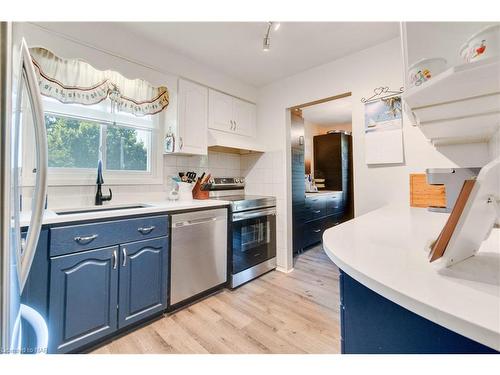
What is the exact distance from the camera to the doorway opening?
3111 mm

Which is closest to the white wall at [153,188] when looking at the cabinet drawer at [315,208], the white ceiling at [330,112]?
the cabinet drawer at [315,208]

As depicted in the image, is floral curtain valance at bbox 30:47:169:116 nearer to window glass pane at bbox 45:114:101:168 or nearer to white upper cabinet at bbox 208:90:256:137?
window glass pane at bbox 45:114:101:168

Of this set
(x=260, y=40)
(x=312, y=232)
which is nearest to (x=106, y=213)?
(x=260, y=40)

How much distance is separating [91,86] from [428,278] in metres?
2.35

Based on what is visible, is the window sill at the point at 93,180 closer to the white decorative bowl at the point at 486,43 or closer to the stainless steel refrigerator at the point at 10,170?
the stainless steel refrigerator at the point at 10,170

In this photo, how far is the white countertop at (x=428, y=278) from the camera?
0.33m

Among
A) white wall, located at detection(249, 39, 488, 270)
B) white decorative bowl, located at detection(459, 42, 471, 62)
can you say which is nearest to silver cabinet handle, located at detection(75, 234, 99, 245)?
white decorative bowl, located at detection(459, 42, 471, 62)

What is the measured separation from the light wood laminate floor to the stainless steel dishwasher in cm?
16

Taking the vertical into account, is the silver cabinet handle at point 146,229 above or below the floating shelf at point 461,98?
below

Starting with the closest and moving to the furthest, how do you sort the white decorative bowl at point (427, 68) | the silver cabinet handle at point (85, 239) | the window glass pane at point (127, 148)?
the white decorative bowl at point (427, 68)
the silver cabinet handle at point (85, 239)
the window glass pane at point (127, 148)

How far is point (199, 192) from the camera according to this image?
2434mm

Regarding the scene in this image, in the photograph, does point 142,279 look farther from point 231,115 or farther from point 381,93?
point 381,93

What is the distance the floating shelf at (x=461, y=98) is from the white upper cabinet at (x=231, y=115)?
2051 mm

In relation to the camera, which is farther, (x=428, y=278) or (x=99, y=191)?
(x=99, y=191)
